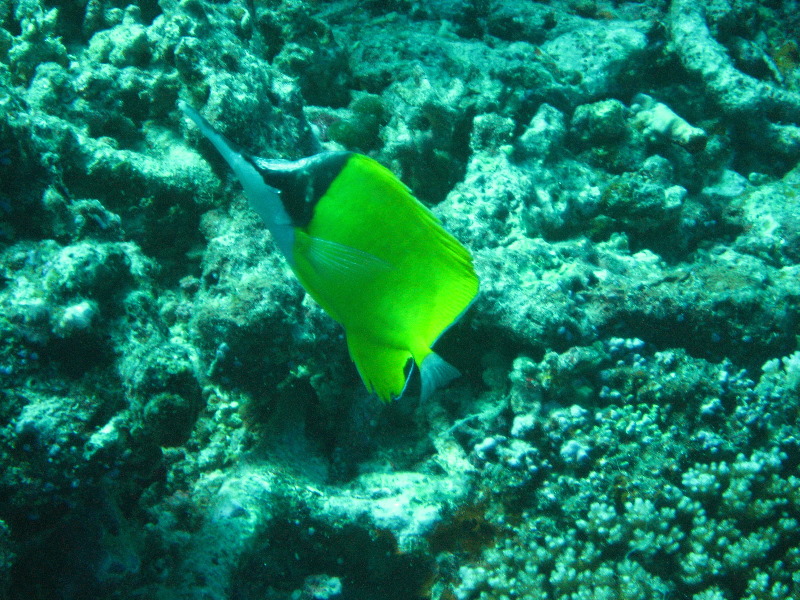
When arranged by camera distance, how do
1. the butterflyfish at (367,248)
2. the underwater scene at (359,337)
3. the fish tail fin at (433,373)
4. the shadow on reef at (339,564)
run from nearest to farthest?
the butterflyfish at (367,248) → the fish tail fin at (433,373) → the underwater scene at (359,337) → the shadow on reef at (339,564)

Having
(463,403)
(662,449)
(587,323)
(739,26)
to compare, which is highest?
(739,26)

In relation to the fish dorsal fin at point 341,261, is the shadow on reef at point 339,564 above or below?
below

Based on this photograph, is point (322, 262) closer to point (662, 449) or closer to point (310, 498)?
point (310, 498)

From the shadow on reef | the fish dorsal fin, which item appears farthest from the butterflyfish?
the shadow on reef

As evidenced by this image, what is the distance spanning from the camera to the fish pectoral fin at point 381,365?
55.5 inches

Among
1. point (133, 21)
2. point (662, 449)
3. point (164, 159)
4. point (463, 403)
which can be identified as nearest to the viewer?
point (662, 449)

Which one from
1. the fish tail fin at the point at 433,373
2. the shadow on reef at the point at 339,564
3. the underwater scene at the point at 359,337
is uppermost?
the fish tail fin at the point at 433,373

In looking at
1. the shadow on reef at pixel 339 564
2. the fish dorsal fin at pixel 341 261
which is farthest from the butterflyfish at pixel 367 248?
the shadow on reef at pixel 339 564

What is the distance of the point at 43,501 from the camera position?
1998mm

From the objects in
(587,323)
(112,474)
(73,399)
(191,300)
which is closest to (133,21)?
(191,300)

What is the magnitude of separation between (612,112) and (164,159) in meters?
4.22

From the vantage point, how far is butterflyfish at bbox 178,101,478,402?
4.00ft

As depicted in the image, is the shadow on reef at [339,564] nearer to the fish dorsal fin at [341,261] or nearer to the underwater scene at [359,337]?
the underwater scene at [359,337]

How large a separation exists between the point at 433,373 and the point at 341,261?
0.42 metres
